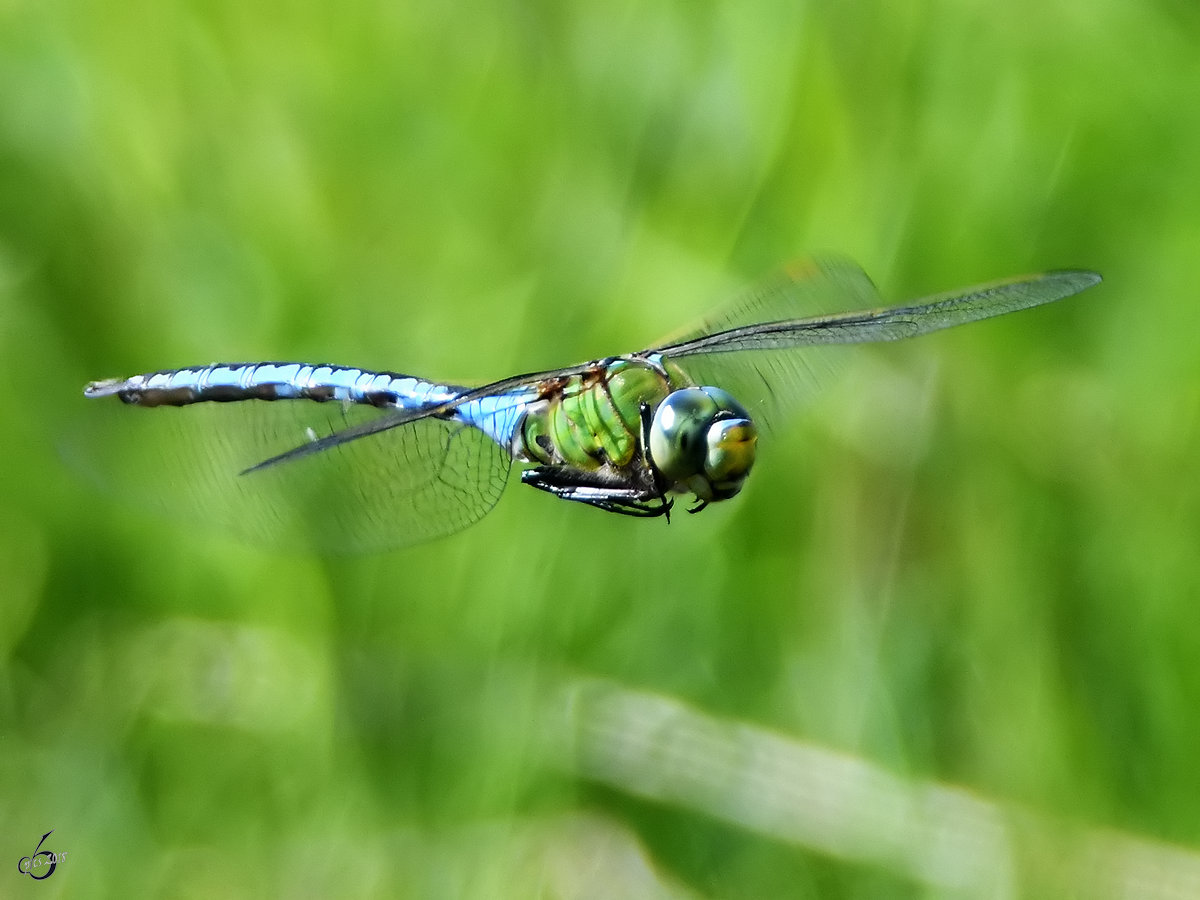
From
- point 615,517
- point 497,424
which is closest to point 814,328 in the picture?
point 497,424

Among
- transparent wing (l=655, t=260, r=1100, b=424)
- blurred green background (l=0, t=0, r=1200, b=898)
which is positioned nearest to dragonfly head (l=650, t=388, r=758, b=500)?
transparent wing (l=655, t=260, r=1100, b=424)

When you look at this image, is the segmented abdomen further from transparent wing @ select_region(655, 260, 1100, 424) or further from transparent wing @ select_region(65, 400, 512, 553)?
transparent wing @ select_region(655, 260, 1100, 424)

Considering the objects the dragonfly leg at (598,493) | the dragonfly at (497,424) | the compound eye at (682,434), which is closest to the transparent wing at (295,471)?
the dragonfly at (497,424)

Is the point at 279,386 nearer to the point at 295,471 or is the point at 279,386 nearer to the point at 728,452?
the point at 295,471

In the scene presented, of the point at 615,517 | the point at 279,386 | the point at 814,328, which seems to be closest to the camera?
the point at 814,328

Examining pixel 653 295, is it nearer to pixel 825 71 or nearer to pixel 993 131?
pixel 825 71
